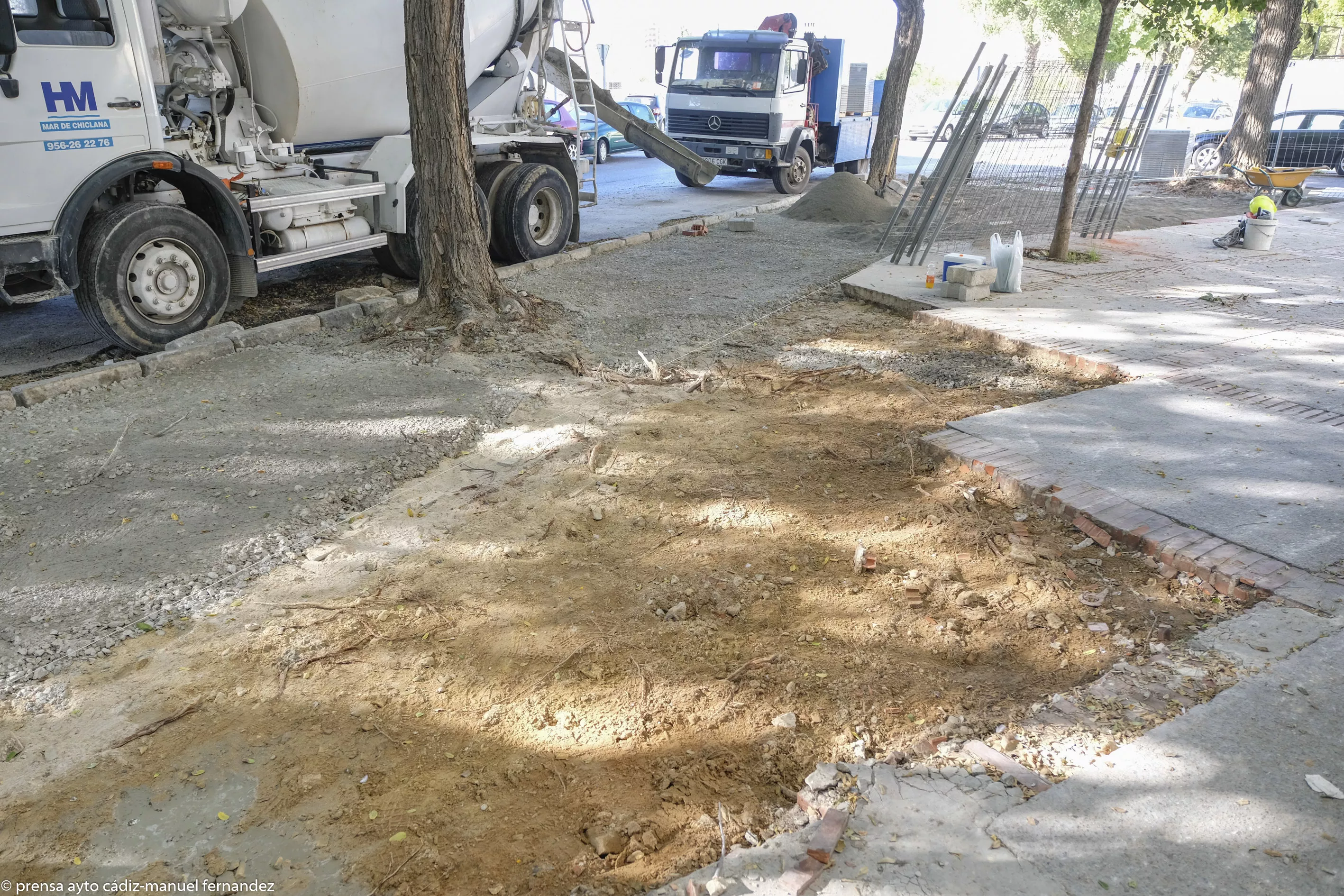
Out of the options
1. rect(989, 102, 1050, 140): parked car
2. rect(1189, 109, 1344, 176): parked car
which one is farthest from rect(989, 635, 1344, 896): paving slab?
rect(1189, 109, 1344, 176): parked car

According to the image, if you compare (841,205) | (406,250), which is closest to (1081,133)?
(841,205)

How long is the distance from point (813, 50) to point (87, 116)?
598 inches

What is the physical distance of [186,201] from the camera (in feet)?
24.5

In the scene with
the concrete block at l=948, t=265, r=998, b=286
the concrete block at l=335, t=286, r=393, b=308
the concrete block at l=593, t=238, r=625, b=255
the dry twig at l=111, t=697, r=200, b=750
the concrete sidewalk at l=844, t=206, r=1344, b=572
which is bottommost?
the dry twig at l=111, t=697, r=200, b=750

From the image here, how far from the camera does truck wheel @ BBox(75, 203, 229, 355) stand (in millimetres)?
6527

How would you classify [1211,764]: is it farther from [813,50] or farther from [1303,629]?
[813,50]

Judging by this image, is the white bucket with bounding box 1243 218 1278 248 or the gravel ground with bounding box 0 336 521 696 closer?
the gravel ground with bounding box 0 336 521 696

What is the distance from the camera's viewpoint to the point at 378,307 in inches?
312

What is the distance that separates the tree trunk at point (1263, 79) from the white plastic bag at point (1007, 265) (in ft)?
40.6

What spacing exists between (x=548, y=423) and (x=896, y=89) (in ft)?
38.8

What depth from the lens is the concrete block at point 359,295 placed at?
8.04m

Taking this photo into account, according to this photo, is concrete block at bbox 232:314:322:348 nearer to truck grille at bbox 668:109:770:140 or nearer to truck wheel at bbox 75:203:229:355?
truck wheel at bbox 75:203:229:355

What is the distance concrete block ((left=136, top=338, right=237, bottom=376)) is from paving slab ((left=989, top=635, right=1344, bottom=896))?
6255 mm

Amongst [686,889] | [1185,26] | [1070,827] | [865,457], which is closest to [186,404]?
[865,457]
